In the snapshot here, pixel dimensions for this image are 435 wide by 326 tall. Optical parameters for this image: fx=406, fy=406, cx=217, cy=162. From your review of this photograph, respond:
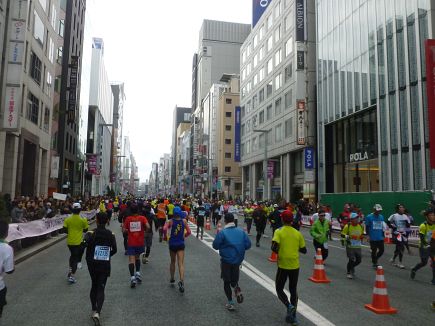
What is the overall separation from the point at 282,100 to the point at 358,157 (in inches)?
713

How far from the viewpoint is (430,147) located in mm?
22969

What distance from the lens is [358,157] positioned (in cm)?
3353

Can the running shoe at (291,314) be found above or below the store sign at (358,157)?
below

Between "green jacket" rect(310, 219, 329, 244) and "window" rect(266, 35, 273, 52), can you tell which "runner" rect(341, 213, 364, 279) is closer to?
"green jacket" rect(310, 219, 329, 244)

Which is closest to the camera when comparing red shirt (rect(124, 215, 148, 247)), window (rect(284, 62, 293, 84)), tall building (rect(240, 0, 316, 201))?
red shirt (rect(124, 215, 148, 247))

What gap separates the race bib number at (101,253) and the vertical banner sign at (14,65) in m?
20.1

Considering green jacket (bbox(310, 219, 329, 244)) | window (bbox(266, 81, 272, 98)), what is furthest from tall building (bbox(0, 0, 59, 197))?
window (bbox(266, 81, 272, 98))

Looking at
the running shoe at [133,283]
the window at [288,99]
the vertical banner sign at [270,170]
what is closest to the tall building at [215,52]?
the vertical banner sign at [270,170]

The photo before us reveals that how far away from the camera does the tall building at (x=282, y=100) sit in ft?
144

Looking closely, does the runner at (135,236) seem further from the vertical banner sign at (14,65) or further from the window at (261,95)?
the window at (261,95)

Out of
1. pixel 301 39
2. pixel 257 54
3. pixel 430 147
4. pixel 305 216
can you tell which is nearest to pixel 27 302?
pixel 430 147

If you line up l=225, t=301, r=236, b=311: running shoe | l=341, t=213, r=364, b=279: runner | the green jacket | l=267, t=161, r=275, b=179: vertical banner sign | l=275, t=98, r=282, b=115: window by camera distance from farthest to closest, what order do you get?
l=275, t=98, r=282, b=115: window, l=267, t=161, r=275, b=179: vertical banner sign, the green jacket, l=341, t=213, r=364, b=279: runner, l=225, t=301, r=236, b=311: running shoe

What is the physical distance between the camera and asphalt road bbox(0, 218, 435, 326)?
21.5ft

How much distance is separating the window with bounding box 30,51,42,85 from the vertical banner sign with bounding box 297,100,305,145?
25.1 meters
